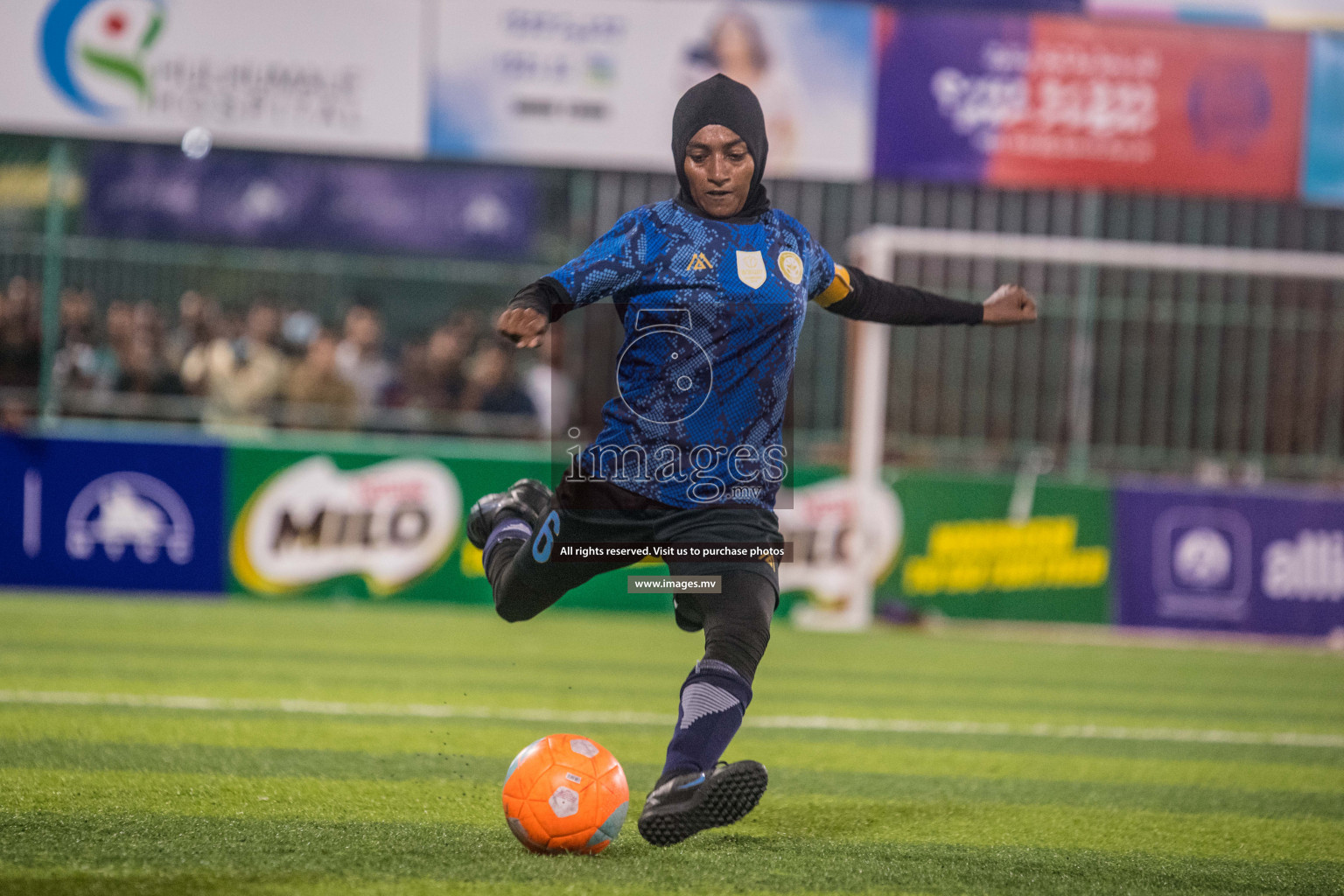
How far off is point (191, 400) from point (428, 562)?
2.50 m

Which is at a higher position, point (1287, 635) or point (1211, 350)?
point (1211, 350)

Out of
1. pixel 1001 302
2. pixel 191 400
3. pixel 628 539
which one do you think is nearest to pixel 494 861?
pixel 628 539

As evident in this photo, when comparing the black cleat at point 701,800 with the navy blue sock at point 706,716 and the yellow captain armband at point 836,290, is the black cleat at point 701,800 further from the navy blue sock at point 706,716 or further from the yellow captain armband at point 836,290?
the yellow captain armband at point 836,290

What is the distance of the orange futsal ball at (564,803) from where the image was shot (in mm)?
3914

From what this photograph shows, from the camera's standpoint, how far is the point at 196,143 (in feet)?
45.8

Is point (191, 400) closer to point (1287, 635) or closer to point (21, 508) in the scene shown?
point (21, 508)

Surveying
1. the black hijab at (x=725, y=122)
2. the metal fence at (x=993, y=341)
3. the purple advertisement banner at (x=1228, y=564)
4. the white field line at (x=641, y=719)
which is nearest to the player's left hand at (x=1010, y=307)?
the black hijab at (x=725, y=122)

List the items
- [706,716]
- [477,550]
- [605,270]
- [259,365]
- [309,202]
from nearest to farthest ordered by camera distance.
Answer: [706,716] → [605,270] → [477,550] → [259,365] → [309,202]

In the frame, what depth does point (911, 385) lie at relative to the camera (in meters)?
14.5

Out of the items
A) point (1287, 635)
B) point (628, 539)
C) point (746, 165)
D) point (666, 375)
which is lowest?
point (1287, 635)

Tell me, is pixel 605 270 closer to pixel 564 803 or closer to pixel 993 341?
pixel 564 803

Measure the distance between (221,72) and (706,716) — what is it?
11699 millimetres

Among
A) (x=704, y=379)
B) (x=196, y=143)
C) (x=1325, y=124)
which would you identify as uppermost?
(x=1325, y=124)

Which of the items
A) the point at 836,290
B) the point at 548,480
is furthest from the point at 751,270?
the point at 548,480
